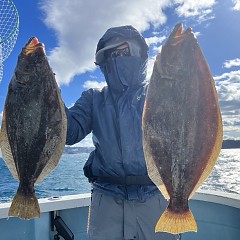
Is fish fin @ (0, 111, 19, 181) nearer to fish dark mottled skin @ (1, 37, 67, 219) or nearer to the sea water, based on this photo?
fish dark mottled skin @ (1, 37, 67, 219)

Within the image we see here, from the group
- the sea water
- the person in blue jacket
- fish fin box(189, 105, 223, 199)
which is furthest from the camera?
the sea water

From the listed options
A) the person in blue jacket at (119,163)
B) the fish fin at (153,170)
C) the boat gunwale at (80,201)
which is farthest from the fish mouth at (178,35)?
the boat gunwale at (80,201)

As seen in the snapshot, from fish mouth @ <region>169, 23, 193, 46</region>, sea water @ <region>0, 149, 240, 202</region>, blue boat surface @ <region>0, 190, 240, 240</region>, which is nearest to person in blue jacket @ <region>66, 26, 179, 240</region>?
sea water @ <region>0, 149, 240, 202</region>

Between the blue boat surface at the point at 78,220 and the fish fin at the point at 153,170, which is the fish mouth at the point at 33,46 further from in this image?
the blue boat surface at the point at 78,220

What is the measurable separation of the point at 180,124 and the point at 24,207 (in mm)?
1407

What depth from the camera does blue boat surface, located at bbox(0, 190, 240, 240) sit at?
5.95 meters

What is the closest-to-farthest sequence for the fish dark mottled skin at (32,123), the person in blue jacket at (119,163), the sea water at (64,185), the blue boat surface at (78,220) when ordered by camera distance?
1. the fish dark mottled skin at (32,123)
2. the person in blue jacket at (119,163)
3. the blue boat surface at (78,220)
4. the sea water at (64,185)

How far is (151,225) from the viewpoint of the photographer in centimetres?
370

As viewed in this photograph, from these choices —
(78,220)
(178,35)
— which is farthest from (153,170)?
(78,220)

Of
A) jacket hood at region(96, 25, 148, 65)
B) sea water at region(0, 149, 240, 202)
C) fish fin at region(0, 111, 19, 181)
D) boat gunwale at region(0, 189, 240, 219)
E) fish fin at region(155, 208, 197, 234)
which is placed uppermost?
jacket hood at region(96, 25, 148, 65)

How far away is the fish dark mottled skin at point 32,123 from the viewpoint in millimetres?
2551

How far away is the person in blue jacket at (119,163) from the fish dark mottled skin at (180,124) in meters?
0.96

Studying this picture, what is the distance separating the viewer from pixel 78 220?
651 centimetres

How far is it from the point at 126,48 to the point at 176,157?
1883 mm
